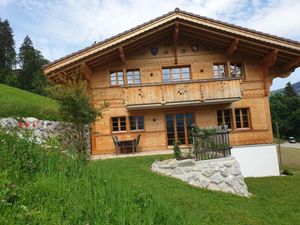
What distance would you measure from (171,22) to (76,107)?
8873mm

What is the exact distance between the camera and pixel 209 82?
1466 centimetres

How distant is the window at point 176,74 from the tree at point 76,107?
830 centimetres

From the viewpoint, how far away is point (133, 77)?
16.1 meters

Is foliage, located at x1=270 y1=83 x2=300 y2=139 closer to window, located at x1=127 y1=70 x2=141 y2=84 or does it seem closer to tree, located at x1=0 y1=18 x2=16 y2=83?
window, located at x1=127 y1=70 x2=141 y2=84

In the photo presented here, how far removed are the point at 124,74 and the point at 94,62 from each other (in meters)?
1.79

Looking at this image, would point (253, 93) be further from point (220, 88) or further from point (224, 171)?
point (224, 171)

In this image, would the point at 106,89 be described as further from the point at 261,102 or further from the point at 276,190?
the point at 276,190

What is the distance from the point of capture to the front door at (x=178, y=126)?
52.3 ft

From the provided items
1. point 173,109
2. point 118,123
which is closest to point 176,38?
point 173,109

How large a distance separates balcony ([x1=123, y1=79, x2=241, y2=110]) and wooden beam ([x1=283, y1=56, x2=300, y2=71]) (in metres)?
3.72

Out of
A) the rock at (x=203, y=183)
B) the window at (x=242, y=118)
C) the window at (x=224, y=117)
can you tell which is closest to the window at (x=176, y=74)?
the window at (x=224, y=117)

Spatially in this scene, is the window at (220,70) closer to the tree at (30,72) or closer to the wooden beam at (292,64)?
the wooden beam at (292,64)

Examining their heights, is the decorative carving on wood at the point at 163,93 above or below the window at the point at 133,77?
below

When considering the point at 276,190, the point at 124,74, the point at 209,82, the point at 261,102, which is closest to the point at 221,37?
the point at 209,82
